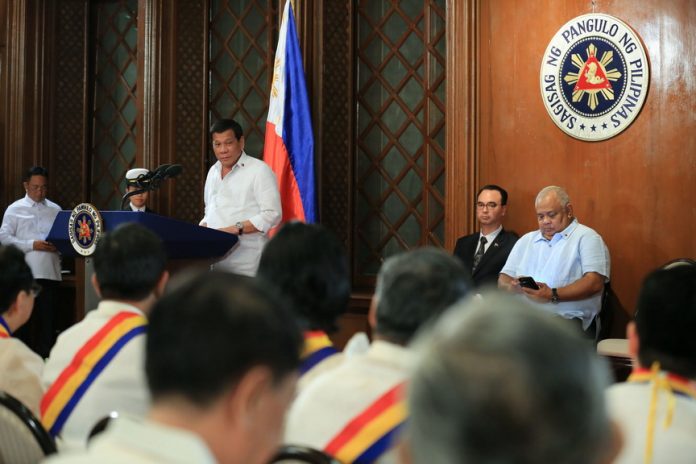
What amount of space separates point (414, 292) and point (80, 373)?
31.9 inches

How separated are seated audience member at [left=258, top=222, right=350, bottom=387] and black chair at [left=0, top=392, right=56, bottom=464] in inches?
22.7

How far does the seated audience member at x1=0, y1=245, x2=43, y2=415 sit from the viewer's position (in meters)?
1.98

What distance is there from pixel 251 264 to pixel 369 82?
5.81 feet

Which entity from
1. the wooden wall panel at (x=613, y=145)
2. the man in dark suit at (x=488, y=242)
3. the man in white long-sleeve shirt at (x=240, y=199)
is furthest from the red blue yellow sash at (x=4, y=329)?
the wooden wall panel at (x=613, y=145)

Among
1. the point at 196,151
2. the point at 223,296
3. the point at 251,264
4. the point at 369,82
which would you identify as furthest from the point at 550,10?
the point at 223,296

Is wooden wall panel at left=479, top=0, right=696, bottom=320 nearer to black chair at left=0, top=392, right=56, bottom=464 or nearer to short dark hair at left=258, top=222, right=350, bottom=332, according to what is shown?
short dark hair at left=258, top=222, right=350, bottom=332

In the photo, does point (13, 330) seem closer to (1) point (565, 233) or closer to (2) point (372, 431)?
(2) point (372, 431)

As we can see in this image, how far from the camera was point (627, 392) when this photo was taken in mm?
1305

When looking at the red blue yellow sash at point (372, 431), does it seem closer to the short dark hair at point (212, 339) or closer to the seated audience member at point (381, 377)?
the seated audience member at point (381, 377)

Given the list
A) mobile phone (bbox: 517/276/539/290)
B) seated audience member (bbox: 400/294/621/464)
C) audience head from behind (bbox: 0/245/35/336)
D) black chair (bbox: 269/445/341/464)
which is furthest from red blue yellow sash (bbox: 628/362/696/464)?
mobile phone (bbox: 517/276/539/290)

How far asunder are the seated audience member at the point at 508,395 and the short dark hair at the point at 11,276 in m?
2.00

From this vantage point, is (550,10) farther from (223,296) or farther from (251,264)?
(223,296)

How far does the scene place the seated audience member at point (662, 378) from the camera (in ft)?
4.07

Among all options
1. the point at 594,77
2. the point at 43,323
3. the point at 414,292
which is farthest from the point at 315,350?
the point at 43,323
